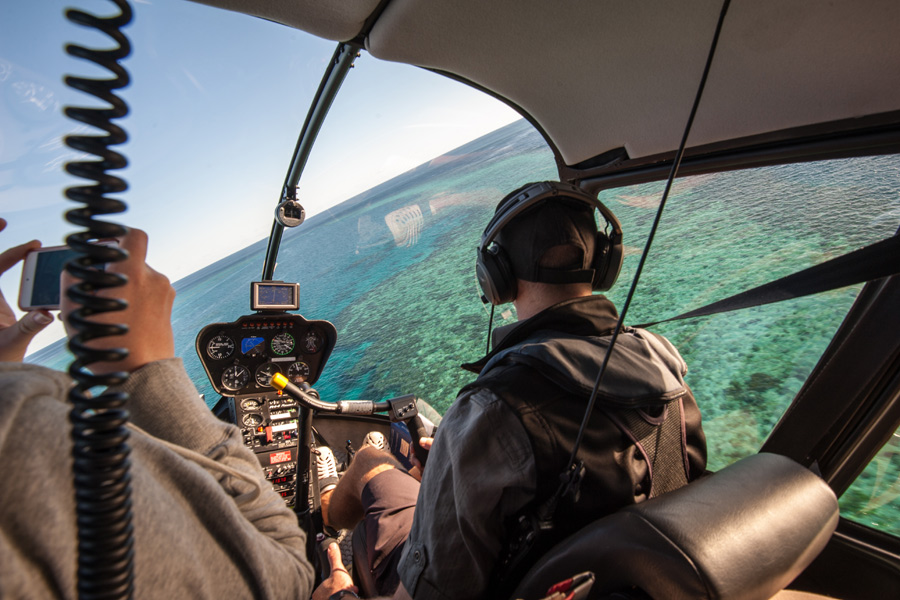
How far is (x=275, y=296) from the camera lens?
2.33 m

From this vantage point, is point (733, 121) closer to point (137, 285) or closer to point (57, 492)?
point (137, 285)

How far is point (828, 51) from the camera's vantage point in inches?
39.6

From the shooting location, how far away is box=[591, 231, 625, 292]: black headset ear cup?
1181 mm

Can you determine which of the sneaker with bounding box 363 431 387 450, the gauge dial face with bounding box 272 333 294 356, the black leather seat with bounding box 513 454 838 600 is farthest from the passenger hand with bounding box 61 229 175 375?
the sneaker with bounding box 363 431 387 450

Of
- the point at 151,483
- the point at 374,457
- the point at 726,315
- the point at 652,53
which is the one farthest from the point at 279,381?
the point at 726,315

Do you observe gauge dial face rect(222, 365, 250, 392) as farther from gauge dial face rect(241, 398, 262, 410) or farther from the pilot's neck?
the pilot's neck

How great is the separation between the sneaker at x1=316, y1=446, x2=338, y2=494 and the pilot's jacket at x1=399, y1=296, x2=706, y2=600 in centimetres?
157

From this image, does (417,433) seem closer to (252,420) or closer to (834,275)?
(252,420)

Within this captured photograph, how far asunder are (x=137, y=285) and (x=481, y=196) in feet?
39.1

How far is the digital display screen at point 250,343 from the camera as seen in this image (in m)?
2.39

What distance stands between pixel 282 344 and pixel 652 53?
88.1 inches

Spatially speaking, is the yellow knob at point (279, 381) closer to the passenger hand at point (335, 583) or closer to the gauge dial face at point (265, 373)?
the passenger hand at point (335, 583)

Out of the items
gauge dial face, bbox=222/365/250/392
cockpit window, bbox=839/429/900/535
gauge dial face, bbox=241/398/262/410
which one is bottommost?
cockpit window, bbox=839/429/900/535

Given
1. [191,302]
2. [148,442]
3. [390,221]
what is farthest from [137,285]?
[191,302]
